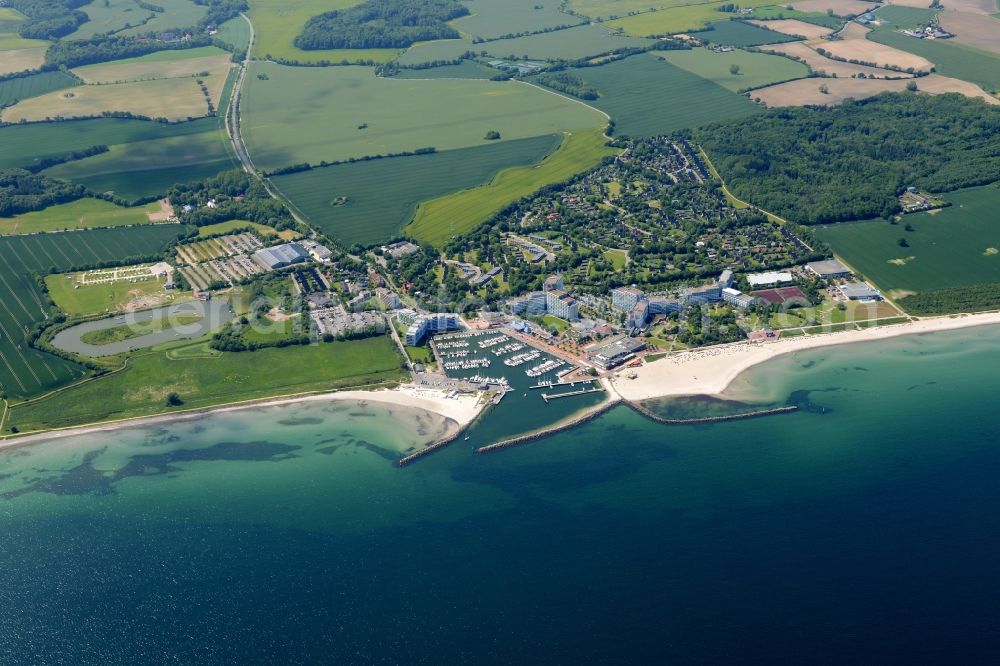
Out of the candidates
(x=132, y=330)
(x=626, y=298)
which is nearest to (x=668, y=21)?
(x=626, y=298)

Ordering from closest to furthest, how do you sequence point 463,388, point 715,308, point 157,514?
point 157,514 < point 463,388 < point 715,308

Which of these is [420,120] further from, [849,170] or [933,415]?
[933,415]

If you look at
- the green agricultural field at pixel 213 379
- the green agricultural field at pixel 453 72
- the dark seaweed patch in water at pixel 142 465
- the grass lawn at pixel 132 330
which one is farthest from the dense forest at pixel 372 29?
the dark seaweed patch in water at pixel 142 465

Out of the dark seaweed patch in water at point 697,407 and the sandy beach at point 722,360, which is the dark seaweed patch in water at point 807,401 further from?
the sandy beach at point 722,360

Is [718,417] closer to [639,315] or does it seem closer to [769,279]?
[639,315]

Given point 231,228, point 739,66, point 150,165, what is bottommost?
point 231,228

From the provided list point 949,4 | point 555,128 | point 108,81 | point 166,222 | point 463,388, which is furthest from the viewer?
point 949,4

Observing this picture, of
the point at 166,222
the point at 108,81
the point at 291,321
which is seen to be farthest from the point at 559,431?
the point at 108,81
